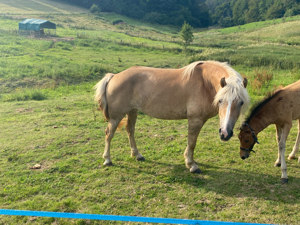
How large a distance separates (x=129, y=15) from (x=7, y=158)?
9353cm

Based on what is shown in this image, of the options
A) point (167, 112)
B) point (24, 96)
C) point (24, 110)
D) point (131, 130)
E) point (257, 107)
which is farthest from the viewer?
point (24, 96)

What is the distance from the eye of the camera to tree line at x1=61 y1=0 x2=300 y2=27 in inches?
3396

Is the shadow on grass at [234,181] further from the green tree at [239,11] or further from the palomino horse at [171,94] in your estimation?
the green tree at [239,11]

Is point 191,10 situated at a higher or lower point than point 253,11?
higher

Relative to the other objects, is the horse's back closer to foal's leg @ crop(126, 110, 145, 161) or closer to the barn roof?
foal's leg @ crop(126, 110, 145, 161)

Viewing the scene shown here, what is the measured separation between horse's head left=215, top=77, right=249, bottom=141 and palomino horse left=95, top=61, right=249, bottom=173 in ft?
0.20

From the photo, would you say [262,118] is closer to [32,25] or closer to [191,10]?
[32,25]

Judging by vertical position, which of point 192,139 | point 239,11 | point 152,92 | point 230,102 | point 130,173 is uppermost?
point 239,11

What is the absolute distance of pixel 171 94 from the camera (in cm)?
496

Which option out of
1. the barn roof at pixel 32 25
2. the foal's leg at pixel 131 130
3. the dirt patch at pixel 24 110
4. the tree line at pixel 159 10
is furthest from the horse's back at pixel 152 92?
the tree line at pixel 159 10

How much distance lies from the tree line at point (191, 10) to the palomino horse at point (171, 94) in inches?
3492

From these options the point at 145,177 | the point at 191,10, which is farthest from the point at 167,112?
the point at 191,10

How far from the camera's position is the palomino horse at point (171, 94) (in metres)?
4.62

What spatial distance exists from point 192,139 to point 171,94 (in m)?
1.08
